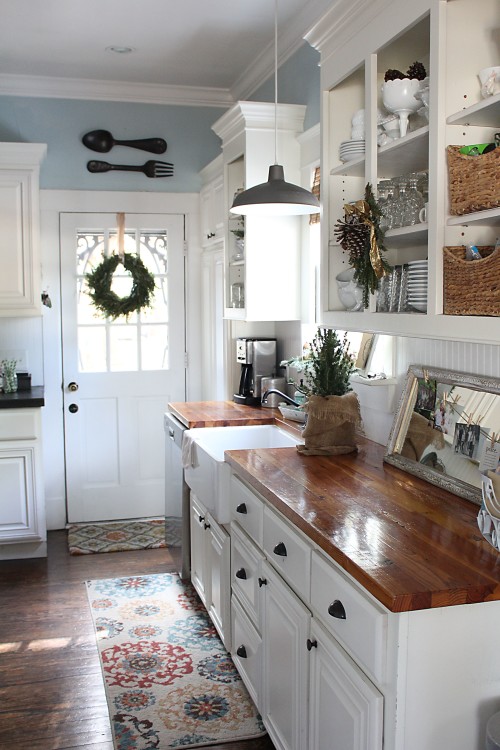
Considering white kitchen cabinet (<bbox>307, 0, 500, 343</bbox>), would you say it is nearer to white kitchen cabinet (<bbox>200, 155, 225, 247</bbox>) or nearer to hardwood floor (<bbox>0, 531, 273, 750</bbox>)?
hardwood floor (<bbox>0, 531, 273, 750</bbox>)

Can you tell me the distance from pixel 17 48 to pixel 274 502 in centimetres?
327

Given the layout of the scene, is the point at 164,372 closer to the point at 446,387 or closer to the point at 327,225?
the point at 327,225

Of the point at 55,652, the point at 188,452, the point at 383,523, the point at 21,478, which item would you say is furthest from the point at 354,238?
the point at 21,478

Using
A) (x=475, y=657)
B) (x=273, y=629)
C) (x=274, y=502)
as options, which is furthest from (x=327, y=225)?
(x=475, y=657)

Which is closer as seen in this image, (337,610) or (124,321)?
(337,610)

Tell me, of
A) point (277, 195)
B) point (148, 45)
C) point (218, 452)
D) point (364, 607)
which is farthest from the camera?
point (148, 45)

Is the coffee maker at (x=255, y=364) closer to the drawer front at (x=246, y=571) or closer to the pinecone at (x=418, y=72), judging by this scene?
the drawer front at (x=246, y=571)

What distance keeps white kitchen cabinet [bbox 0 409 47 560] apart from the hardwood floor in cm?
19

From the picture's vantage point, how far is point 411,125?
7.70 ft

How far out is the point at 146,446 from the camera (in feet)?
17.3

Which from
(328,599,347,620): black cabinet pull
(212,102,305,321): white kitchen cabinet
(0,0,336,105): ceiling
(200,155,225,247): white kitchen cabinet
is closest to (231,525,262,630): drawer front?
(328,599,347,620): black cabinet pull

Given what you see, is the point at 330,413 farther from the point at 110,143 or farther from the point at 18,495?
the point at 110,143

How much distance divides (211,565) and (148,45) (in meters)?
2.81

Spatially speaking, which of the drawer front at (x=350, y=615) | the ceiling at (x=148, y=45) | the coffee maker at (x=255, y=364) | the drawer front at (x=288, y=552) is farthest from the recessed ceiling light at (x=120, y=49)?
the drawer front at (x=350, y=615)
